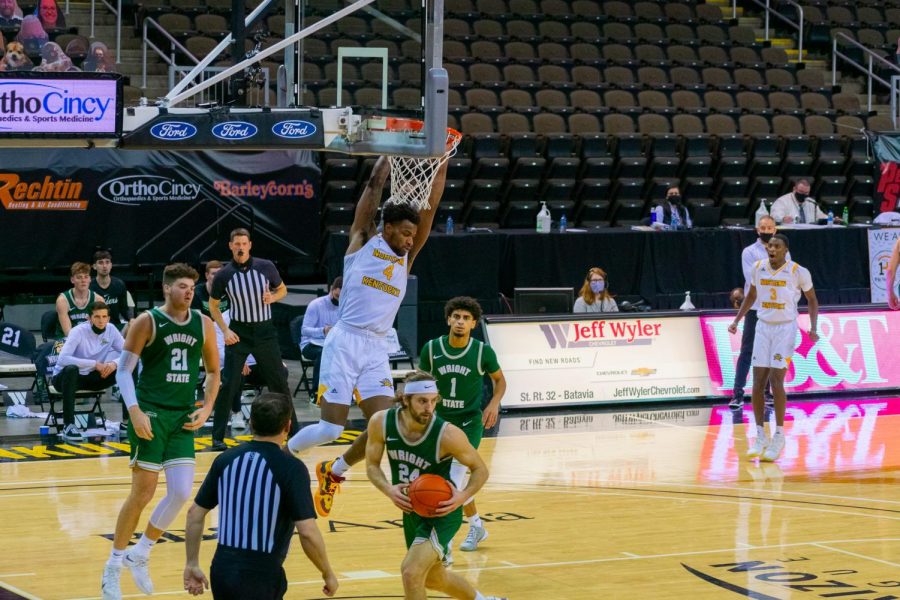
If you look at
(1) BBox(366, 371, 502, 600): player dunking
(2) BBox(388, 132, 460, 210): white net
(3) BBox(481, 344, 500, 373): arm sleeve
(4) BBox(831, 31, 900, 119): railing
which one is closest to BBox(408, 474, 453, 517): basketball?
(1) BBox(366, 371, 502, 600): player dunking

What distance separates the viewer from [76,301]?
14469 mm

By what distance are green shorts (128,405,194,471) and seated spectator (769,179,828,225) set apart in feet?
46.4

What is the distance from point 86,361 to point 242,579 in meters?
7.98

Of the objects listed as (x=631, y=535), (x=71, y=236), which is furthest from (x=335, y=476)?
(x=71, y=236)

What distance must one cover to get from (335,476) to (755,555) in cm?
283

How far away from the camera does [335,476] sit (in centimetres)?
901

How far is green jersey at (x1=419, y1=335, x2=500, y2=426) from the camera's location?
9391mm

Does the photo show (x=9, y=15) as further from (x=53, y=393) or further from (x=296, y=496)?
(x=296, y=496)

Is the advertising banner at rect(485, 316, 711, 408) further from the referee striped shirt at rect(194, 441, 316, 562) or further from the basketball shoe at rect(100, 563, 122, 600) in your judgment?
the referee striped shirt at rect(194, 441, 316, 562)

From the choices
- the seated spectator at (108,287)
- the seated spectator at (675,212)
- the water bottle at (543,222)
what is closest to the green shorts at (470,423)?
the seated spectator at (108,287)

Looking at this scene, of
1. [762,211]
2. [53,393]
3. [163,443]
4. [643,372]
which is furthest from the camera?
[762,211]

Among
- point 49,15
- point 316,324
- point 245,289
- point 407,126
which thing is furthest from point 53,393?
point 49,15

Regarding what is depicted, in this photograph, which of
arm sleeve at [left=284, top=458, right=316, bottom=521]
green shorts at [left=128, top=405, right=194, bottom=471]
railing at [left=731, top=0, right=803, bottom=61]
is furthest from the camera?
railing at [left=731, top=0, right=803, bottom=61]

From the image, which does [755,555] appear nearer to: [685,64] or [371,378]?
[371,378]
